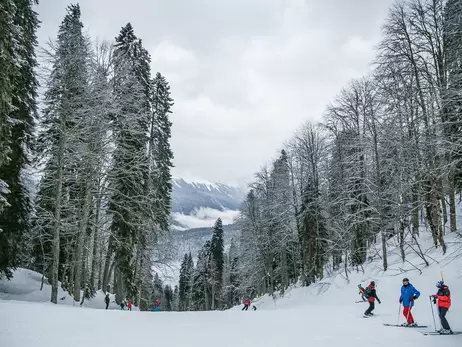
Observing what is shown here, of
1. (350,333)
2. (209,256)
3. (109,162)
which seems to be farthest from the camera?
(209,256)

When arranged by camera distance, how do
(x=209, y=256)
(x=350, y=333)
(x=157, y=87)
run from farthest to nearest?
(x=209, y=256) < (x=157, y=87) < (x=350, y=333)

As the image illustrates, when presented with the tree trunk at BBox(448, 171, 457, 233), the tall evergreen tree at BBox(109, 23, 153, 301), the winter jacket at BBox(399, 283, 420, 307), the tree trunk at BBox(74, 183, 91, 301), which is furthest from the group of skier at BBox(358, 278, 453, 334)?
the tree trunk at BBox(74, 183, 91, 301)

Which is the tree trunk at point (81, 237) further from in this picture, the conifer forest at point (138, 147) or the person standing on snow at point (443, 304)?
the person standing on snow at point (443, 304)

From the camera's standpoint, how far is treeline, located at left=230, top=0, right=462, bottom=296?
15859 mm

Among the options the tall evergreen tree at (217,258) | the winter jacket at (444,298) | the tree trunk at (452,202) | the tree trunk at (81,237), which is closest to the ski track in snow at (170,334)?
the winter jacket at (444,298)

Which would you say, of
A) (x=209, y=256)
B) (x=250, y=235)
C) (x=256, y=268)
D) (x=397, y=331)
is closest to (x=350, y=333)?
(x=397, y=331)

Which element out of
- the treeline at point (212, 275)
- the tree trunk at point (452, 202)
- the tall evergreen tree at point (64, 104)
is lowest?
the treeline at point (212, 275)

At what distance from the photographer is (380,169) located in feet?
73.2

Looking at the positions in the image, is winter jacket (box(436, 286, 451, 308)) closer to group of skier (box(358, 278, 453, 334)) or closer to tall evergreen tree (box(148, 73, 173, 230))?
group of skier (box(358, 278, 453, 334))

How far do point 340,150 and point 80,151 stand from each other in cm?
2224

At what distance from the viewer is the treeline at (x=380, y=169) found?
15.9m

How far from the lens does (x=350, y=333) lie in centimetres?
1031

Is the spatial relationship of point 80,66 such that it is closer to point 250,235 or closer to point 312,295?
point 312,295

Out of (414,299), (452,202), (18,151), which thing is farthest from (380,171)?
(18,151)
